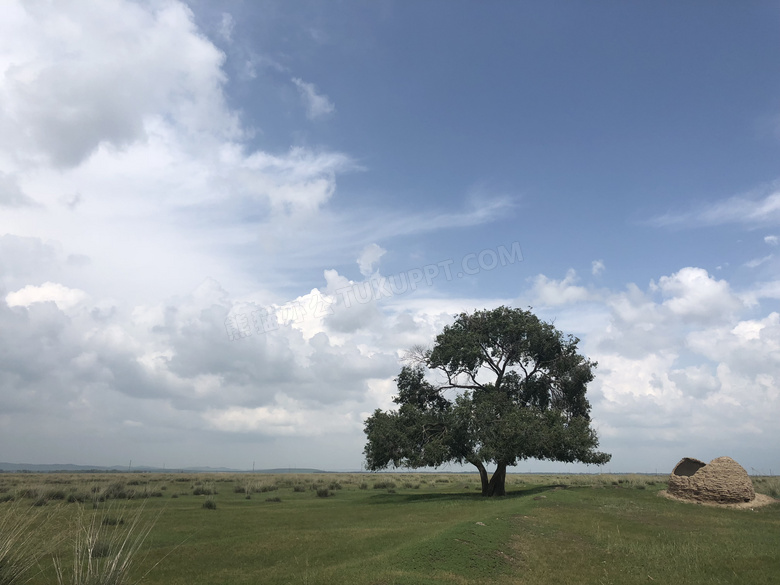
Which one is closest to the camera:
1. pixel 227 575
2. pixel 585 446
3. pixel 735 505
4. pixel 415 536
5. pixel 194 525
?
pixel 227 575

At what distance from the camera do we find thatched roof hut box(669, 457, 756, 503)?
2623cm

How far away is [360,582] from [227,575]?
13.7 feet

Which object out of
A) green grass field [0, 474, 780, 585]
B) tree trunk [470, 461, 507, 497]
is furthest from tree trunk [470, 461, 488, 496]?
green grass field [0, 474, 780, 585]

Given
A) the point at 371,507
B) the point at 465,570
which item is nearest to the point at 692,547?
the point at 465,570

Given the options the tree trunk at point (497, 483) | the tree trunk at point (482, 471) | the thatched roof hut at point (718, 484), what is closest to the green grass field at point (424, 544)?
the thatched roof hut at point (718, 484)

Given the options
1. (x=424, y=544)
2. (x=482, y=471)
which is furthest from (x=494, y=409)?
(x=424, y=544)

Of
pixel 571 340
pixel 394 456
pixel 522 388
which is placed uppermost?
pixel 571 340

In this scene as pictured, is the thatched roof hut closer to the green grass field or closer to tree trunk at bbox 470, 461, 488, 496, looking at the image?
the green grass field

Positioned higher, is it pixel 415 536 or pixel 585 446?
pixel 585 446

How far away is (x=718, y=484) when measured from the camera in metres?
26.5

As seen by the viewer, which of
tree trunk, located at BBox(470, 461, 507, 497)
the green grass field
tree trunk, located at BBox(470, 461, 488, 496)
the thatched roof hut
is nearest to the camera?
the green grass field

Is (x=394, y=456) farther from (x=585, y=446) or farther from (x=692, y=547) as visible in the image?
(x=692, y=547)

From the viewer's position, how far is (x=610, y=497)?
27672 mm

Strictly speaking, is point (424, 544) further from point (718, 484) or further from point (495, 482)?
point (718, 484)
